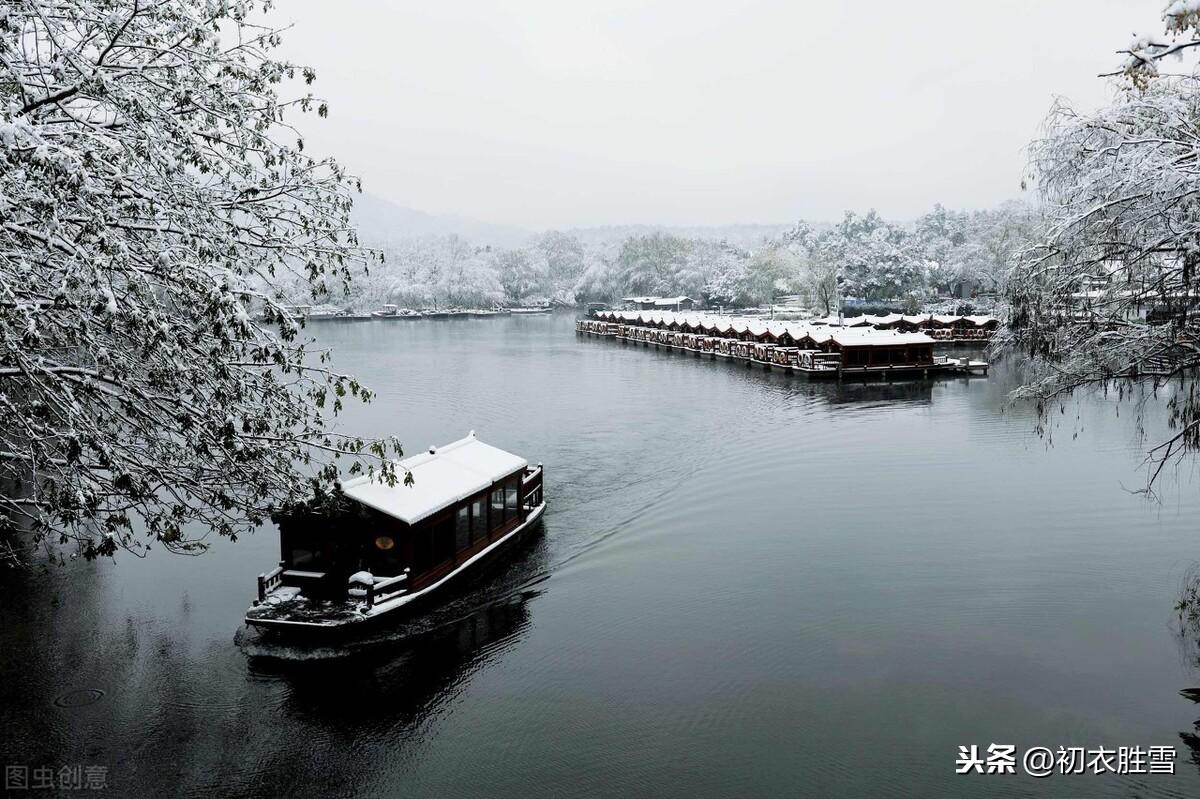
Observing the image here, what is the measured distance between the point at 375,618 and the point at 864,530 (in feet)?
44.9

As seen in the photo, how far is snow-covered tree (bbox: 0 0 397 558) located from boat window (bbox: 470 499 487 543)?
8825 mm

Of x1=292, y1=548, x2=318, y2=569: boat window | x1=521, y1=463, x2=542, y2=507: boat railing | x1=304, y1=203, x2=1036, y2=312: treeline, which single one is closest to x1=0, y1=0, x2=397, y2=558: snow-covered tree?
x1=292, y1=548, x2=318, y2=569: boat window

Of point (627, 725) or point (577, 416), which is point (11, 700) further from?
point (577, 416)

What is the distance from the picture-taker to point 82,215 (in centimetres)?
920

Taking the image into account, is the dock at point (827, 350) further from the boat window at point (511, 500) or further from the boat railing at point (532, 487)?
the boat window at point (511, 500)

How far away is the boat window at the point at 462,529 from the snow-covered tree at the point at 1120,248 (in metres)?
12.3

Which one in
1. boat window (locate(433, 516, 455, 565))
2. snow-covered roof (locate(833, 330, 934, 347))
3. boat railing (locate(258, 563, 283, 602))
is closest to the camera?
boat railing (locate(258, 563, 283, 602))

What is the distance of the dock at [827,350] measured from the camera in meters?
59.9

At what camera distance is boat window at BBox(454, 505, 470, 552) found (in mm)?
20281

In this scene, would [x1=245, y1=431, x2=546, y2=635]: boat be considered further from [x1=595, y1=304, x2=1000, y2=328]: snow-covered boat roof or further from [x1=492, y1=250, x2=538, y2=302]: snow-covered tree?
[x1=492, y1=250, x2=538, y2=302]: snow-covered tree

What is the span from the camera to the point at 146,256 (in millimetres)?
9586

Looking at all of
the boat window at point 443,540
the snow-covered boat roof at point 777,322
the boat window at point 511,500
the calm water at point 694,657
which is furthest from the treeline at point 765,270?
the boat window at point 443,540

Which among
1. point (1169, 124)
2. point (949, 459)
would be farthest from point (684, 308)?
point (1169, 124)

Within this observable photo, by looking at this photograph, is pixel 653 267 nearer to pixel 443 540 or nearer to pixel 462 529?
pixel 462 529
